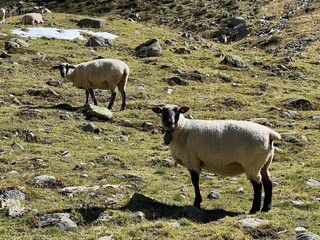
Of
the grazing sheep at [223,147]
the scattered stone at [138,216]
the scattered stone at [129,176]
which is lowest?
the scattered stone at [129,176]

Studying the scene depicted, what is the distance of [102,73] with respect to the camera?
75.9 feet

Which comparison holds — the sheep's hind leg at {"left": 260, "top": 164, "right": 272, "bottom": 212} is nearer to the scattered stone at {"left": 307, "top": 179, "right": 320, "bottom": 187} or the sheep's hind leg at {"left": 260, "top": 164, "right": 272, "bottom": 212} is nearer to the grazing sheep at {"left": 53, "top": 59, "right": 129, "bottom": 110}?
the scattered stone at {"left": 307, "top": 179, "right": 320, "bottom": 187}

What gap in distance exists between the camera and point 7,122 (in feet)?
60.0

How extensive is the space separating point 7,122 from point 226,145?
993cm

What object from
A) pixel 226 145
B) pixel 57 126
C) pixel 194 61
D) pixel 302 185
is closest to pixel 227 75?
pixel 194 61

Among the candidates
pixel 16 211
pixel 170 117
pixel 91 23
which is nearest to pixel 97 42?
pixel 91 23

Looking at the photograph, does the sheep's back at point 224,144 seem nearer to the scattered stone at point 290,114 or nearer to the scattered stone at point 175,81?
the scattered stone at point 290,114

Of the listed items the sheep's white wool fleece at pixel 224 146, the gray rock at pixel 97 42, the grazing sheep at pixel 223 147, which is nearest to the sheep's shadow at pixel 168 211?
the grazing sheep at pixel 223 147

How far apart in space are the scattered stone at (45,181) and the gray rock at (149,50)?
23.1m

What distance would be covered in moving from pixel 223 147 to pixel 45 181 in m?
4.34

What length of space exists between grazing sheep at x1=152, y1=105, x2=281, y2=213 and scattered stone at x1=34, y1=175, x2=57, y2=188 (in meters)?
2.95

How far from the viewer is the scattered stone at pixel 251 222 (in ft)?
32.6

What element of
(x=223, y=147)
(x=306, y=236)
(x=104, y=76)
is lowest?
(x=104, y=76)

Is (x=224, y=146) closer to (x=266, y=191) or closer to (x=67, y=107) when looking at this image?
(x=266, y=191)
